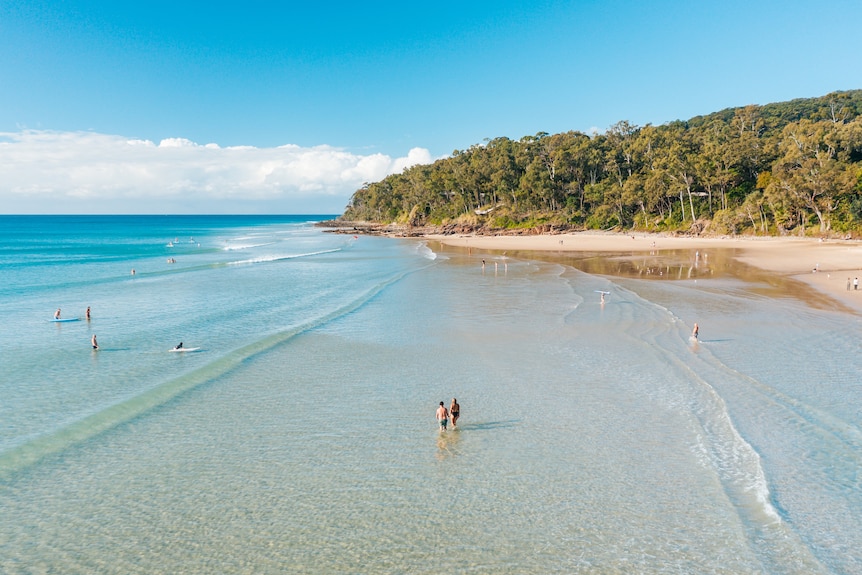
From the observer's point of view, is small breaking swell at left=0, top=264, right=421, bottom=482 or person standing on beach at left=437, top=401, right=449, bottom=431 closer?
small breaking swell at left=0, top=264, right=421, bottom=482

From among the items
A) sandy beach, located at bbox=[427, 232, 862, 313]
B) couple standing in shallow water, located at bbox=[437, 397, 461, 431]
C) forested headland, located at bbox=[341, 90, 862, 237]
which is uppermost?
forested headland, located at bbox=[341, 90, 862, 237]

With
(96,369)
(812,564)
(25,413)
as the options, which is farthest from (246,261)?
(812,564)

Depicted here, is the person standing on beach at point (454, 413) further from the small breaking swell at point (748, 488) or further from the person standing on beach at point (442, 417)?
the small breaking swell at point (748, 488)

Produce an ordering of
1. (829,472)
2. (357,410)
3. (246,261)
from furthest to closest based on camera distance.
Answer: (246,261) → (357,410) → (829,472)

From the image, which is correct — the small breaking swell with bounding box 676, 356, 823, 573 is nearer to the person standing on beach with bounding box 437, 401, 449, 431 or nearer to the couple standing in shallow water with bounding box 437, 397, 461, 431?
the couple standing in shallow water with bounding box 437, 397, 461, 431

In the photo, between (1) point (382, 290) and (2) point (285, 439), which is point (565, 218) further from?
(2) point (285, 439)

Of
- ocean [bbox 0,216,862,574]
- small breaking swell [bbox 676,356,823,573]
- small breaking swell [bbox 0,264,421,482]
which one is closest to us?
small breaking swell [bbox 676,356,823,573]

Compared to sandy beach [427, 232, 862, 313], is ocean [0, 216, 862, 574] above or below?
below

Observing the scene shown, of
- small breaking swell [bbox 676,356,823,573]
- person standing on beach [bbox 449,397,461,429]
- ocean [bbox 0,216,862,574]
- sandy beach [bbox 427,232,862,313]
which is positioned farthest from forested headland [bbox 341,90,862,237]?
person standing on beach [bbox 449,397,461,429]

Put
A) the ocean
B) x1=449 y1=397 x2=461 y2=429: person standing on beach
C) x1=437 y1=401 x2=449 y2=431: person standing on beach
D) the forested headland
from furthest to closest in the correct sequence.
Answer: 1. the forested headland
2. x1=449 y1=397 x2=461 y2=429: person standing on beach
3. x1=437 y1=401 x2=449 y2=431: person standing on beach
4. the ocean
